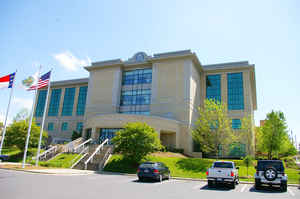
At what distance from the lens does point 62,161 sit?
2641 centimetres

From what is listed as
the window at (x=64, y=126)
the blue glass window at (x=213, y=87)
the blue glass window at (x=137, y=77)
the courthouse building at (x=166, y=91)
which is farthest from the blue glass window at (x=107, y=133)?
the window at (x=64, y=126)

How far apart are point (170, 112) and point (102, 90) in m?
16.1

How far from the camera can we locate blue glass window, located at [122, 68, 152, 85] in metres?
47.0

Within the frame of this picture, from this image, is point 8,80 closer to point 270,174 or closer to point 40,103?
point 270,174

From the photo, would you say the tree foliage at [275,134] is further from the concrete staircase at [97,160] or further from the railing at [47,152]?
the railing at [47,152]

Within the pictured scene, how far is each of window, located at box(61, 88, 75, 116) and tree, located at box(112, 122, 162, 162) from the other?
1486 inches

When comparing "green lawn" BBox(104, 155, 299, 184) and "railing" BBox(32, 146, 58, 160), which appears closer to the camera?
"green lawn" BBox(104, 155, 299, 184)

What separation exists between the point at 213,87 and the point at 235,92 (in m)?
4.58

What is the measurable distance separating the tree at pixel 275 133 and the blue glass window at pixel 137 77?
2272 cm

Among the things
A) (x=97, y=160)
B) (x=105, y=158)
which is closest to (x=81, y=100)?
(x=97, y=160)

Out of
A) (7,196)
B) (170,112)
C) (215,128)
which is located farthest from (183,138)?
(7,196)

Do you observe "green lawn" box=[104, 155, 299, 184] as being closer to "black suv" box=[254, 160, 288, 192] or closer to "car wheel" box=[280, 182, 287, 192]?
"black suv" box=[254, 160, 288, 192]

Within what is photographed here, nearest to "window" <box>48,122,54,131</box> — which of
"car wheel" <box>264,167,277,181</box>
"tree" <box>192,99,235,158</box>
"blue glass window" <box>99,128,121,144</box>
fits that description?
"blue glass window" <box>99,128,121,144</box>

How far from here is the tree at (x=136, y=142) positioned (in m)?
24.0
